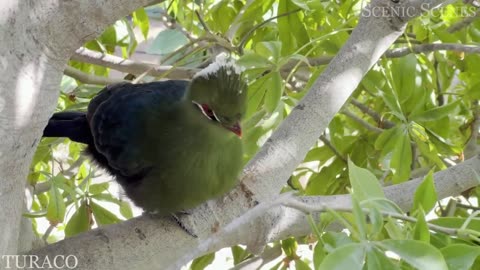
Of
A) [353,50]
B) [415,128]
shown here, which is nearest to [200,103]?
[353,50]

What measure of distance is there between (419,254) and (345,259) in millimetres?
65

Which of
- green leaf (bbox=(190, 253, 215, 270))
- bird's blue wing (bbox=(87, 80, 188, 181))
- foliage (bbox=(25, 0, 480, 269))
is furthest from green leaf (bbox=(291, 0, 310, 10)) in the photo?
green leaf (bbox=(190, 253, 215, 270))

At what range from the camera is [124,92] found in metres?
1.20

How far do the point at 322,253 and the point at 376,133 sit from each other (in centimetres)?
73

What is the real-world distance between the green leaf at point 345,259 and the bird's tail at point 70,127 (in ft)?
2.43

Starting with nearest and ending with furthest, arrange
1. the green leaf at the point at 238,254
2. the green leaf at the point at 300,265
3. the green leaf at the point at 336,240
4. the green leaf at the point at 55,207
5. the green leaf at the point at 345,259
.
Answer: the green leaf at the point at 345,259 < the green leaf at the point at 336,240 < the green leaf at the point at 55,207 < the green leaf at the point at 300,265 < the green leaf at the point at 238,254

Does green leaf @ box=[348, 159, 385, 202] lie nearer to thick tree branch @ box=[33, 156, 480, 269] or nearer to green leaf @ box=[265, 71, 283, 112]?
thick tree branch @ box=[33, 156, 480, 269]

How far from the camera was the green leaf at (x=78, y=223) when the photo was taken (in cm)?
124

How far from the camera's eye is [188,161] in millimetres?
1064

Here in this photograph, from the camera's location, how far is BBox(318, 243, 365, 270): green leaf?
58 cm

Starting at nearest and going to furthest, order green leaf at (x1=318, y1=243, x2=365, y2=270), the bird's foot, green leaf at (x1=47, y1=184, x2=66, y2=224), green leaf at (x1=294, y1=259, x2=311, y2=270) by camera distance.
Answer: green leaf at (x1=318, y1=243, x2=365, y2=270)
the bird's foot
green leaf at (x1=47, y1=184, x2=66, y2=224)
green leaf at (x1=294, y1=259, x2=311, y2=270)

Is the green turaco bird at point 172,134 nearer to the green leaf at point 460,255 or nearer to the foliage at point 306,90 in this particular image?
the foliage at point 306,90

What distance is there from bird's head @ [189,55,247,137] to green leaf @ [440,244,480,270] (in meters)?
0.42

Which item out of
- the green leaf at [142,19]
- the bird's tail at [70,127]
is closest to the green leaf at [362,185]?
the bird's tail at [70,127]
